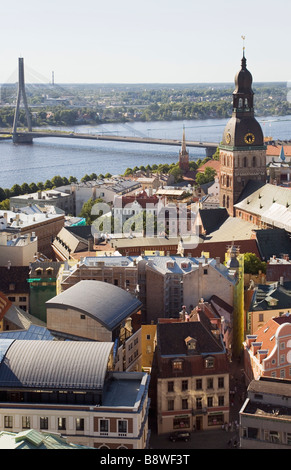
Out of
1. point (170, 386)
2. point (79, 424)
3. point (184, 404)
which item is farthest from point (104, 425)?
point (184, 404)

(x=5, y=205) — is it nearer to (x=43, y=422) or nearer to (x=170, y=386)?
(x=170, y=386)

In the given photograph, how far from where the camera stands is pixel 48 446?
1007cm

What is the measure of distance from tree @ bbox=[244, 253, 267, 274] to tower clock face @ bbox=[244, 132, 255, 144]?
25.0 ft

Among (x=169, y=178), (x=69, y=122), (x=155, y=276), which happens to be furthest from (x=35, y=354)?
(x=69, y=122)

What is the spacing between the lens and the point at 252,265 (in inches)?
923

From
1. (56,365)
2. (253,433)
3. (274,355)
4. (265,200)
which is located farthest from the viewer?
(265,200)

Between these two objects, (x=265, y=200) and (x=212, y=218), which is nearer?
(x=265, y=200)

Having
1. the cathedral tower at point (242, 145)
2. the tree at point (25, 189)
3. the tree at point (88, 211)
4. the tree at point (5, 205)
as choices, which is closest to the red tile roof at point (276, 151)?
the tree at point (25, 189)

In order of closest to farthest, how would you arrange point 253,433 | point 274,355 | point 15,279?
point 253,433
point 274,355
point 15,279

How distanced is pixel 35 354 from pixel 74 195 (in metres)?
27.2

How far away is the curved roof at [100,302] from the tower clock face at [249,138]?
14.0 meters

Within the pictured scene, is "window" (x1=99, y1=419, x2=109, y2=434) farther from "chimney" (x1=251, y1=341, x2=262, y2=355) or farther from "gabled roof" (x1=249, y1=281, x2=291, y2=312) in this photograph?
"gabled roof" (x1=249, y1=281, x2=291, y2=312)

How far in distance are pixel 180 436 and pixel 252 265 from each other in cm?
881

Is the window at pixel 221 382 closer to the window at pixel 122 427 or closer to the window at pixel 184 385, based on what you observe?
the window at pixel 184 385
